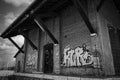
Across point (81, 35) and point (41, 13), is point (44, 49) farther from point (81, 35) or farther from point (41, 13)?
point (81, 35)

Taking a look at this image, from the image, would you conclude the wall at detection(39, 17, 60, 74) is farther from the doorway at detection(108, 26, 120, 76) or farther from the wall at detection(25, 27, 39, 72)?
the doorway at detection(108, 26, 120, 76)

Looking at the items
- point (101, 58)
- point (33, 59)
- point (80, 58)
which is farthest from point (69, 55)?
point (33, 59)

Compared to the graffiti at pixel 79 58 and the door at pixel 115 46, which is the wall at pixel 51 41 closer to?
the graffiti at pixel 79 58

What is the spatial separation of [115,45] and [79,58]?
2.37 metres

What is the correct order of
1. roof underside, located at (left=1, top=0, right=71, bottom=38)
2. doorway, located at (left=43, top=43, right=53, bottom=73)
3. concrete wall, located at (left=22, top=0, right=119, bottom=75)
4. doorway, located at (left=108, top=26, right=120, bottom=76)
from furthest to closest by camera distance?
doorway, located at (left=43, top=43, right=53, bottom=73) < roof underside, located at (left=1, top=0, right=71, bottom=38) < doorway, located at (left=108, top=26, right=120, bottom=76) < concrete wall, located at (left=22, top=0, right=119, bottom=75)

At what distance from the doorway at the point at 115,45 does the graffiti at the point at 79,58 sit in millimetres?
1482

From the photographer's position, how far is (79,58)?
→ 627cm

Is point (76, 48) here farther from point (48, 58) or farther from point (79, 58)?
point (48, 58)

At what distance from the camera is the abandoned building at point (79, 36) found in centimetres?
554

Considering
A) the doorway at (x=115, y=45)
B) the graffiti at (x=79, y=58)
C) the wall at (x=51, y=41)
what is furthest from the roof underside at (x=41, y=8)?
the graffiti at (x=79, y=58)

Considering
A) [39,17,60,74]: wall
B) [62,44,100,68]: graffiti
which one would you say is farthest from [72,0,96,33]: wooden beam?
[39,17,60,74]: wall

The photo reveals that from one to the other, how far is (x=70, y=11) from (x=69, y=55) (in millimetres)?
3177

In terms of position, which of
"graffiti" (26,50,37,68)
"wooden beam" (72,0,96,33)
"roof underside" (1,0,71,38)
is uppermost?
"roof underside" (1,0,71,38)

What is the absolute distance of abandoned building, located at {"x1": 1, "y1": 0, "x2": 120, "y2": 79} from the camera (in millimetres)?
5543
